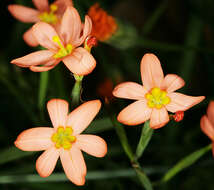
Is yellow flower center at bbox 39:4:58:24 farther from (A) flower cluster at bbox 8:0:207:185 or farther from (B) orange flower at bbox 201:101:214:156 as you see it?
(B) orange flower at bbox 201:101:214:156

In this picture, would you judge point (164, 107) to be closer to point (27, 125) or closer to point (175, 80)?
point (175, 80)

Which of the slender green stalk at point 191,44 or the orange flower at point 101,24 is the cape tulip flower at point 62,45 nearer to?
the orange flower at point 101,24

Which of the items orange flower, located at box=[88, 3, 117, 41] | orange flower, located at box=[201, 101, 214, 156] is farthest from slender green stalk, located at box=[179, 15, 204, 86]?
orange flower, located at box=[201, 101, 214, 156]

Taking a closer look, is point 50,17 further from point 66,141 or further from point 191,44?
point 191,44

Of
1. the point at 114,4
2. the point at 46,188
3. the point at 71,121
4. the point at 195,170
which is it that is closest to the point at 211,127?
the point at 71,121

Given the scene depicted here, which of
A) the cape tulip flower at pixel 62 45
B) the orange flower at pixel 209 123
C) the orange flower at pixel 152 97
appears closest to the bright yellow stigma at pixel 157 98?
the orange flower at pixel 152 97

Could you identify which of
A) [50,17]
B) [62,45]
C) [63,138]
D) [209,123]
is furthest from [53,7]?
[209,123]
